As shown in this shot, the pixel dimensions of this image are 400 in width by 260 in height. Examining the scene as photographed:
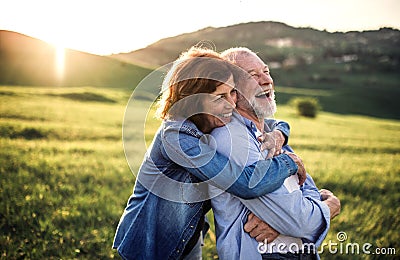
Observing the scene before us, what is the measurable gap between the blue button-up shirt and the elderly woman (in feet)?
0.26

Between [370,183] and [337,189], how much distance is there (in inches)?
35.1

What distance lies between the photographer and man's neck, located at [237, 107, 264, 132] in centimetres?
313

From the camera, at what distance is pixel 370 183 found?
8578 millimetres

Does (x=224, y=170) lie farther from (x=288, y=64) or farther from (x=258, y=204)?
(x=288, y=64)

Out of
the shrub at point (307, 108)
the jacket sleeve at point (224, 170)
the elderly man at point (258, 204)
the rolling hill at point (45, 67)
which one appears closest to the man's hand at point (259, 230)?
the elderly man at point (258, 204)

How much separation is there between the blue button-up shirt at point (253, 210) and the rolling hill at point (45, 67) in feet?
102

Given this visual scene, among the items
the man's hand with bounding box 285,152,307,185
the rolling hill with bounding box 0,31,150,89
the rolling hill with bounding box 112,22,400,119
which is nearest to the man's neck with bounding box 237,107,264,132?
the man's hand with bounding box 285,152,307,185

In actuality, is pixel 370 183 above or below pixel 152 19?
below

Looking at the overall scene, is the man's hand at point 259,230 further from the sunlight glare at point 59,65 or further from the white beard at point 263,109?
the sunlight glare at point 59,65

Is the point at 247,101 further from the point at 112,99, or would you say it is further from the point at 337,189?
the point at 112,99

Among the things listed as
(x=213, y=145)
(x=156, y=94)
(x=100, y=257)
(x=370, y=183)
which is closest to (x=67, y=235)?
(x=100, y=257)

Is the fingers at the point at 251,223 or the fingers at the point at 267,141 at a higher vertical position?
the fingers at the point at 267,141

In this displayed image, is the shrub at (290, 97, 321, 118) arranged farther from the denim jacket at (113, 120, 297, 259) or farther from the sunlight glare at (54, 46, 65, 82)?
the denim jacket at (113, 120, 297, 259)

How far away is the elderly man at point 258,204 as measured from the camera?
2750 mm
